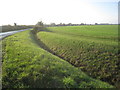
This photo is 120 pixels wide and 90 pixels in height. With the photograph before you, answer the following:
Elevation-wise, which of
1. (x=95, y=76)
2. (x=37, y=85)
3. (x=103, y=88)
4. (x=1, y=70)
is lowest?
(x=95, y=76)

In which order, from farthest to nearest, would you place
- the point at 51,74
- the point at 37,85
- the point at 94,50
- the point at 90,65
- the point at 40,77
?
the point at 94,50, the point at 90,65, the point at 51,74, the point at 40,77, the point at 37,85

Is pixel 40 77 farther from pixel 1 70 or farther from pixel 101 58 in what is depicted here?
pixel 101 58

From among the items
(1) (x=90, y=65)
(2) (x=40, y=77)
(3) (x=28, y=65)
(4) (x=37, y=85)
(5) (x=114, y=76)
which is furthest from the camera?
(1) (x=90, y=65)

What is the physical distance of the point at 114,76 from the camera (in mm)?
11617

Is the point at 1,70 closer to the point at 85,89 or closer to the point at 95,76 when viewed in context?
the point at 85,89

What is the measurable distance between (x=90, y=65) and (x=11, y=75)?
1100 centimetres

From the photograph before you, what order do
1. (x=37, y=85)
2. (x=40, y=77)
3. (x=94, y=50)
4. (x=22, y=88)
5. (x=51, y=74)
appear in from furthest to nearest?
(x=94, y=50), (x=51, y=74), (x=40, y=77), (x=37, y=85), (x=22, y=88)

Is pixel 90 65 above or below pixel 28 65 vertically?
below

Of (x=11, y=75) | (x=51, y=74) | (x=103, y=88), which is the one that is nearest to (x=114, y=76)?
(x=103, y=88)

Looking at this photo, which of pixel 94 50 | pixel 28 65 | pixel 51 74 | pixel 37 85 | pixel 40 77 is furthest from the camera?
pixel 94 50

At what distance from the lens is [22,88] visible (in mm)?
6559

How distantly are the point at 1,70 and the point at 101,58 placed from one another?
14.2 meters

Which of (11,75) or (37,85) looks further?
(11,75)

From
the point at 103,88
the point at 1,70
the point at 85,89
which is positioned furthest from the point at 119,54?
the point at 1,70
